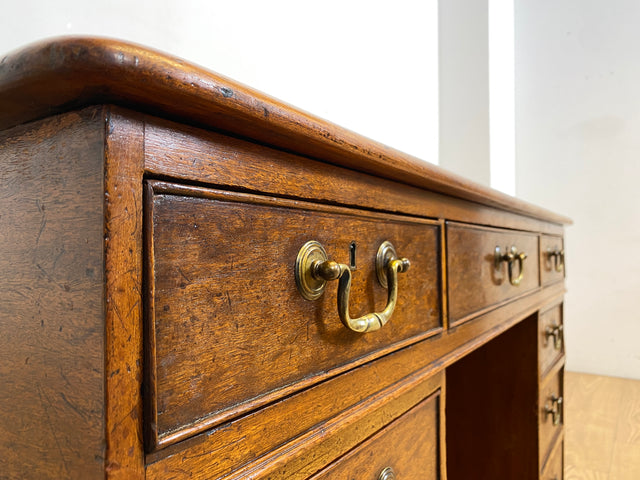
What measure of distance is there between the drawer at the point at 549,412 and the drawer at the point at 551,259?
0.23 meters

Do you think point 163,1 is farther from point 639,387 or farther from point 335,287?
point 639,387

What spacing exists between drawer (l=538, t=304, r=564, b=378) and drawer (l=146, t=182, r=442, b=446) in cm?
81

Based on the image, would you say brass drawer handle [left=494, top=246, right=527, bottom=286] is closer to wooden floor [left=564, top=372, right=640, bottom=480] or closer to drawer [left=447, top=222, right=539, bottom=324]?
drawer [left=447, top=222, right=539, bottom=324]

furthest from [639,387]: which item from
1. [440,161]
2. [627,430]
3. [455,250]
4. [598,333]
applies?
[455,250]

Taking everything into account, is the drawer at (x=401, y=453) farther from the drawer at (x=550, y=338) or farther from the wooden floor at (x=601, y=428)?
the wooden floor at (x=601, y=428)

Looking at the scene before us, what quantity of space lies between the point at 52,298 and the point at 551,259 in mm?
1138

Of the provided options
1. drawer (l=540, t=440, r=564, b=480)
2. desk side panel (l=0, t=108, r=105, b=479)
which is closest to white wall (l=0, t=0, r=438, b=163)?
desk side panel (l=0, t=108, r=105, b=479)

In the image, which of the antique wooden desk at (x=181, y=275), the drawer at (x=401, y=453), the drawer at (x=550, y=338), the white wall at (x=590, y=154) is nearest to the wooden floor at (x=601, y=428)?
the white wall at (x=590, y=154)

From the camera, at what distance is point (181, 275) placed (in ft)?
0.75

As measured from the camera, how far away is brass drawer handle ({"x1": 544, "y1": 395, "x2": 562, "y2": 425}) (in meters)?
1.08

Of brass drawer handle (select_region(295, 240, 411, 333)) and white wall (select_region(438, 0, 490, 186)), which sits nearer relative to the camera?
brass drawer handle (select_region(295, 240, 411, 333))

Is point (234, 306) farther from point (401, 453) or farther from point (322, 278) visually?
point (401, 453)

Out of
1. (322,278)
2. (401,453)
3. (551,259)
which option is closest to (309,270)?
(322,278)

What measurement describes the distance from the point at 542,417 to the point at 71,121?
3.62ft
